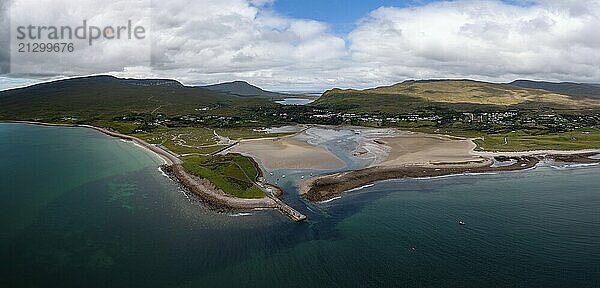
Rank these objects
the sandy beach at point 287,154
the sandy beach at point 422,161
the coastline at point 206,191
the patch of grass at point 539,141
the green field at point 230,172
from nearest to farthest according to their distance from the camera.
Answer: the coastline at point 206,191, the green field at point 230,172, the sandy beach at point 422,161, the sandy beach at point 287,154, the patch of grass at point 539,141

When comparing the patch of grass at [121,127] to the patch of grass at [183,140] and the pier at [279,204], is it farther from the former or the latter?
the pier at [279,204]

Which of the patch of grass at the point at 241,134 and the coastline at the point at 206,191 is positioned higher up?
the patch of grass at the point at 241,134

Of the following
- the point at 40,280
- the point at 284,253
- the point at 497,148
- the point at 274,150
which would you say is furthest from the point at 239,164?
the point at 497,148

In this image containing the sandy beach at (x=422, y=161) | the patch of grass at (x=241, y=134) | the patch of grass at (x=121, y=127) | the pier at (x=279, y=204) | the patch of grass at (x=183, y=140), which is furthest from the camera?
the patch of grass at (x=121, y=127)

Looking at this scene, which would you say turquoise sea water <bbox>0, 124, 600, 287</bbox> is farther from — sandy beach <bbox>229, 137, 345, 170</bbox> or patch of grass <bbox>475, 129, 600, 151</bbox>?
patch of grass <bbox>475, 129, 600, 151</bbox>

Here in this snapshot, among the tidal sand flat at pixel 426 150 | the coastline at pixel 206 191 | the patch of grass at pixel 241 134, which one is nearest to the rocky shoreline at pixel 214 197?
the coastline at pixel 206 191

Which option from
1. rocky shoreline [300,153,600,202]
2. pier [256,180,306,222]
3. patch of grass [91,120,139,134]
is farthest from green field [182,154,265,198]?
patch of grass [91,120,139,134]

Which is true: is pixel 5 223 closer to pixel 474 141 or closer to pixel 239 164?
pixel 239 164
